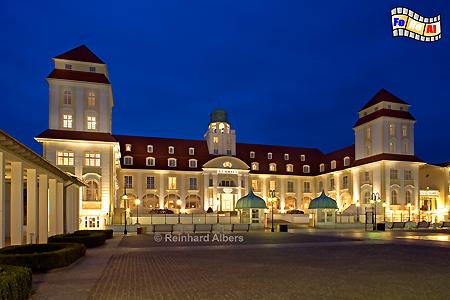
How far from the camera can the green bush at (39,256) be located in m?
15.0

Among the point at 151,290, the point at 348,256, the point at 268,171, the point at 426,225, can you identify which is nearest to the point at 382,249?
the point at 348,256

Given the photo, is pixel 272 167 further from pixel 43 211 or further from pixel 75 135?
pixel 43 211

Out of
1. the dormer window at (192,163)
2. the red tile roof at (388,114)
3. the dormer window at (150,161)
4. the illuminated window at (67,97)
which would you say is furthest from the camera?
the dormer window at (192,163)

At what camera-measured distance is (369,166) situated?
65.2 m

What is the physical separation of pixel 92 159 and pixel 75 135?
3.36 meters

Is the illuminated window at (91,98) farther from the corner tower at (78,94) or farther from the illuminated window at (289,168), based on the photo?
the illuminated window at (289,168)

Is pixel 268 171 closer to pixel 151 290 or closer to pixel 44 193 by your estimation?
pixel 44 193

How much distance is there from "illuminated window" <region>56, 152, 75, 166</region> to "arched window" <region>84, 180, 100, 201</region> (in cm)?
309

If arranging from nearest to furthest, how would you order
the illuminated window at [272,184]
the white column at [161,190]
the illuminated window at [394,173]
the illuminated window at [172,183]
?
the illuminated window at [394,173] → the white column at [161,190] → the illuminated window at [172,183] → the illuminated window at [272,184]

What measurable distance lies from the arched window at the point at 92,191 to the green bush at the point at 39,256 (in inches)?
1259

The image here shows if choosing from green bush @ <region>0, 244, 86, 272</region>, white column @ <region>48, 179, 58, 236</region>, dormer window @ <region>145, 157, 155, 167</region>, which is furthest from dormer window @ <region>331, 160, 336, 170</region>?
green bush @ <region>0, 244, 86, 272</region>

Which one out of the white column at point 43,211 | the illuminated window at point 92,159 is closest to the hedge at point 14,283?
the white column at point 43,211

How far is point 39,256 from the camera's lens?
1568 centimetres

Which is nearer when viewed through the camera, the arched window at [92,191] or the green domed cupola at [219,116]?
the arched window at [92,191]
